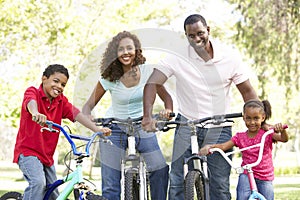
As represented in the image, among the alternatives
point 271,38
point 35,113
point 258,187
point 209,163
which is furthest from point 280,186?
point 35,113

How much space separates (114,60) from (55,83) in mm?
515

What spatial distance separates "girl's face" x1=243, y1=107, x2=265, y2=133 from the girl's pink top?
71 mm

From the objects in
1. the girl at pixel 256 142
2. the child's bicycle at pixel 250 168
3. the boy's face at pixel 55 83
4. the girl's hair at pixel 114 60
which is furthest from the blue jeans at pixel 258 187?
the boy's face at pixel 55 83

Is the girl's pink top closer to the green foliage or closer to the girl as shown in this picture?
the girl

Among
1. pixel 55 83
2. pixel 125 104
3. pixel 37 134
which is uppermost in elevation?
pixel 55 83

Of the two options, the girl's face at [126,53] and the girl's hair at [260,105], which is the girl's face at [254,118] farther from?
the girl's face at [126,53]

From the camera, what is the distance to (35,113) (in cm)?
448

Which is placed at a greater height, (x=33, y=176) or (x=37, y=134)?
(x=37, y=134)

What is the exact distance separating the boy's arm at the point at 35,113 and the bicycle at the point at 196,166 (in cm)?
90

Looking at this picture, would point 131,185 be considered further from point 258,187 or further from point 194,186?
point 258,187

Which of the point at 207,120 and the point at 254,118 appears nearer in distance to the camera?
the point at 207,120

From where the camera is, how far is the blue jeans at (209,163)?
16.5 feet

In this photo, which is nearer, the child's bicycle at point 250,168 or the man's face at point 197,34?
the child's bicycle at point 250,168

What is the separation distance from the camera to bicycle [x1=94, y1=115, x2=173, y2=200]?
477 centimetres
